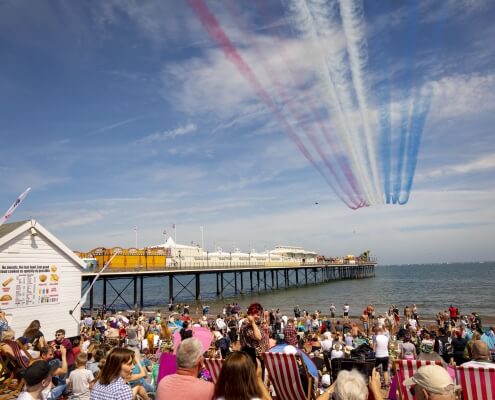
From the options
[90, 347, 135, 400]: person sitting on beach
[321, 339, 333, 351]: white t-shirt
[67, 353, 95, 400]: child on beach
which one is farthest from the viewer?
[321, 339, 333, 351]: white t-shirt

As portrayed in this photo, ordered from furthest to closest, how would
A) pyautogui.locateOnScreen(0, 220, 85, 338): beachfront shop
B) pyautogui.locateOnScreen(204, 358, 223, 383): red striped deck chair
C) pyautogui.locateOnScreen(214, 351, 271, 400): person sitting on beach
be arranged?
pyautogui.locateOnScreen(0, 220, 85, 338): beachfront shop → pyautogui.locateOnScreen(204, 358, 223, 383): red striped deck chair → pyautogui.locateOnScreen(214, 351, 271, 400): person sitting on beach

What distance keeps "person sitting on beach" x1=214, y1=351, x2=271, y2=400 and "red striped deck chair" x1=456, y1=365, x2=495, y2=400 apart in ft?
8.08

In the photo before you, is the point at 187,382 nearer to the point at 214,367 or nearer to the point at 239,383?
the point at 239,383

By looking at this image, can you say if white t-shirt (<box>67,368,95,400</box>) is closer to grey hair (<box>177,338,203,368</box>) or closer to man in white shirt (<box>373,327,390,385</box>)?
grey hair (<box>177,338,203,368</box>)

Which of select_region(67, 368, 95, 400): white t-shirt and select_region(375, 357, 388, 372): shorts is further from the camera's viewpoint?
select_region(375, 357, 388, 372): shorts

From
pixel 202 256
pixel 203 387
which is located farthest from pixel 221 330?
pixel 202 256

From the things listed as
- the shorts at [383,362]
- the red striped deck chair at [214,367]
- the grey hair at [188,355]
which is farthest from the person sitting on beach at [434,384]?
the shorts at [383,362]

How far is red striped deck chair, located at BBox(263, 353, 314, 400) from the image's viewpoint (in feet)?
14.6

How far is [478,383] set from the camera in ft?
13.2

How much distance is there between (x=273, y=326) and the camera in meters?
16.5

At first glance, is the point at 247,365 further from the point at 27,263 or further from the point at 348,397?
the point at 27,263

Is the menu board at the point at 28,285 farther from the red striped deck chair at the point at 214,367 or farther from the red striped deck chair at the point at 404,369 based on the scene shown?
the red striped deck chair at the point at 404,369

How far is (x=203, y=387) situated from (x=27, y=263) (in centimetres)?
1336

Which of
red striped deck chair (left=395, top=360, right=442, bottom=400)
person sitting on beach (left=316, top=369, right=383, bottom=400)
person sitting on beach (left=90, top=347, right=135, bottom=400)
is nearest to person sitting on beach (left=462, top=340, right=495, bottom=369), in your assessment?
red striped deck chair (left=395, top=360, right=442, bottom=400)
